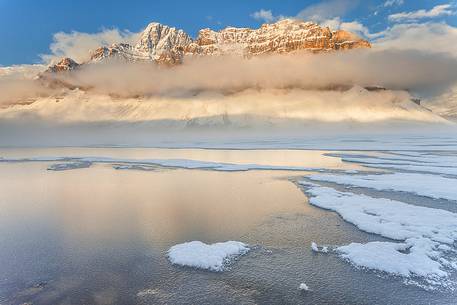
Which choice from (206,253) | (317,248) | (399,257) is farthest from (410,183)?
(206,253)

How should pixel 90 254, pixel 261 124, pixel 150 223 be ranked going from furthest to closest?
pixel 261 124, pixel 150 223, pixel 90 254

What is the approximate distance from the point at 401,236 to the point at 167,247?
6.96m

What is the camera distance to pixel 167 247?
32.5ft

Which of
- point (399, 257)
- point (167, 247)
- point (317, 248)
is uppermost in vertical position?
point (167, 247)

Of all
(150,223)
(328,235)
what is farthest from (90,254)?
(328,235)

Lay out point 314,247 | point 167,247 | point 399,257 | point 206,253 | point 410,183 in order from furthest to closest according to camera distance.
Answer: point 410,183 → point 167,247 → point 314,247 → point 206,253 → point 399,257

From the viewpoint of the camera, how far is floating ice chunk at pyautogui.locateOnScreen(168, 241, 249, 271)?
346 inches

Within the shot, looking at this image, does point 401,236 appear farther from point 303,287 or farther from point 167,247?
point 167,247

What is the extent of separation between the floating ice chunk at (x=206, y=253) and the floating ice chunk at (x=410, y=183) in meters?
10.9

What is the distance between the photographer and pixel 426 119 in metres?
→ 184

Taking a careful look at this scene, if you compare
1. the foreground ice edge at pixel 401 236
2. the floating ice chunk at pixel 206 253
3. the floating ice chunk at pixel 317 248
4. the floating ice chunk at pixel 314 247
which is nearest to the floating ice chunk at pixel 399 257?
the foreground ice edge at pixel 401 236

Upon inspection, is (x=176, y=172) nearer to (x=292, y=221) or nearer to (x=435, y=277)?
(x=292, y=221)

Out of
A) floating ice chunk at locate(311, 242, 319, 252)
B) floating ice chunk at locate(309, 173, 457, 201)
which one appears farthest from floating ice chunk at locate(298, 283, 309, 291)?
floating ice chunk at locate(309, 173, 457, 201)

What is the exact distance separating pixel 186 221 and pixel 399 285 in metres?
6.99
